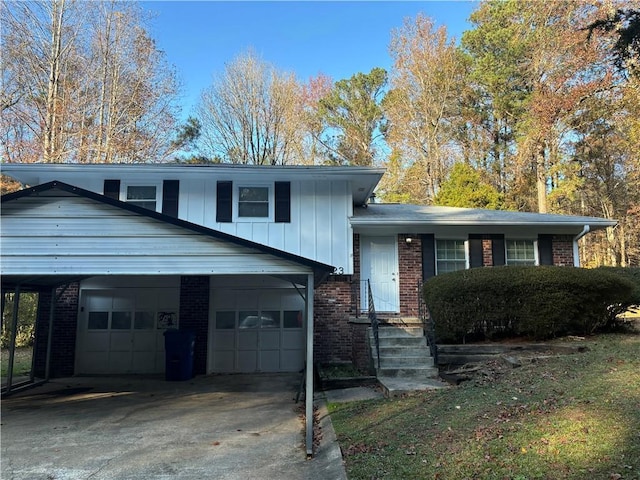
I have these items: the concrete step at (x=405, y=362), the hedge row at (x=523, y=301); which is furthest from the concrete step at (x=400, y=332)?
the concrete step at (x=405, y=362)

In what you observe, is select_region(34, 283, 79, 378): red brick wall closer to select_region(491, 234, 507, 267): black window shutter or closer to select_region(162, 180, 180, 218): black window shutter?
select_region(162, 180, 180, 218): black window shutter

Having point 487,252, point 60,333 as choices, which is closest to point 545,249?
point 487,252

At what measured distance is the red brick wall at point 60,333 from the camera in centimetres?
1113

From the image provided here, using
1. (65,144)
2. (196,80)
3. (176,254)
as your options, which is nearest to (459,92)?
(196,80)

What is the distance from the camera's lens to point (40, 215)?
5664mm

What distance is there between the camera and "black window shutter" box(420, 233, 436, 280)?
38.1ft

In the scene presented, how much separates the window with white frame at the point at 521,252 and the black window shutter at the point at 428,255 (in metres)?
1.98

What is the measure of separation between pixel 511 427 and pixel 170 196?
9.26m

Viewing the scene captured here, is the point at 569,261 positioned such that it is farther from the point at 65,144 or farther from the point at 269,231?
the point at 65,144

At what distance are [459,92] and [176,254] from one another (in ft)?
76.6

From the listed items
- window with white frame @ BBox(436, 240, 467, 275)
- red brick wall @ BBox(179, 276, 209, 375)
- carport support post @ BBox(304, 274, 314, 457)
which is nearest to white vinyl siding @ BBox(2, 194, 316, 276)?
carport support post @ BBox(304, 274, 314, 457)

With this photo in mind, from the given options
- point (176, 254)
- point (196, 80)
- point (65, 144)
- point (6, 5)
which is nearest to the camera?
point (176, 254)

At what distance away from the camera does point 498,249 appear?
468 inches

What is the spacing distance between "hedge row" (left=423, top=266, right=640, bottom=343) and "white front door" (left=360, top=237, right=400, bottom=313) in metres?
2.10
